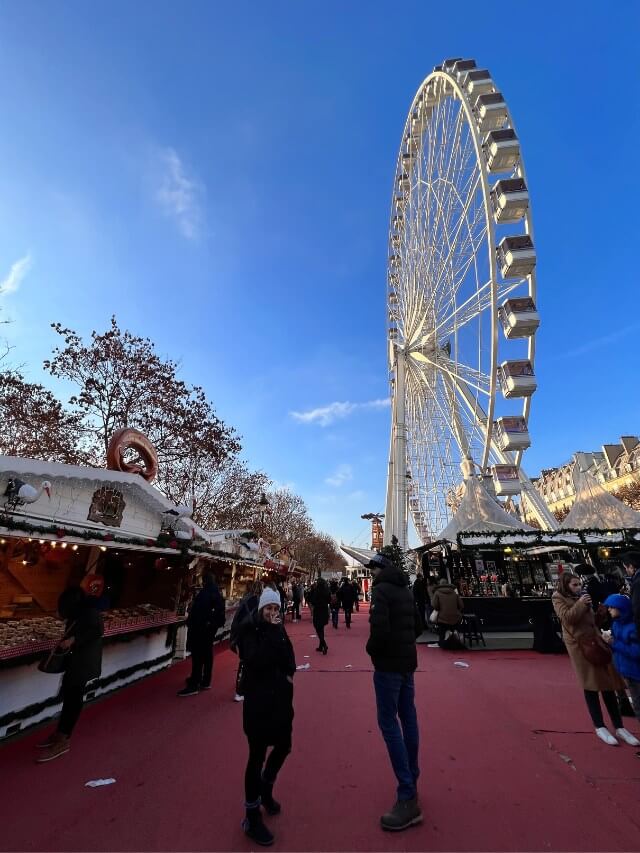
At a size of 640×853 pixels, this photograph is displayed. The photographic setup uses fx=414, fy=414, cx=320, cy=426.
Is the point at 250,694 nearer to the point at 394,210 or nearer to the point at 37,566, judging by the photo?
the point at 37,566

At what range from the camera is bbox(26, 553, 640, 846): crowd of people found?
2.81 metres

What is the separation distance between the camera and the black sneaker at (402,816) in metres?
2.75

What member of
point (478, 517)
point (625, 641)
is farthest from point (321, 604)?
point (478, 517)

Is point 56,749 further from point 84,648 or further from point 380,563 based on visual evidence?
point 380,563

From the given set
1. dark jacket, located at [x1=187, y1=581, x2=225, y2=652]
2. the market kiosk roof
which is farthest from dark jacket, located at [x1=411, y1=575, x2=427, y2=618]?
dark jacket, located at [x1=187, y1=581, x2=225, y2=652]

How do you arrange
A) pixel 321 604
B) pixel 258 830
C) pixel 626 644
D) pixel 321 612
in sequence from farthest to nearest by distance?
pixel 321 604, pixel 321 612, pixel 626 644, pixel 258 830

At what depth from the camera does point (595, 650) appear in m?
4.21

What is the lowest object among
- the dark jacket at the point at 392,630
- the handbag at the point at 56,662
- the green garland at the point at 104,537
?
the handbag at the point at 56,662

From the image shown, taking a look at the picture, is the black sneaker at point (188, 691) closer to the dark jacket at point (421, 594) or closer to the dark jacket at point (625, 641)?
A: the dark jacket at point (625, 641)

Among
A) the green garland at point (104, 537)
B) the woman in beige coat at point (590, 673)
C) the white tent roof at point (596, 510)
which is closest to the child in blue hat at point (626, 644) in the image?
the woman in beige coat at point (590, 673)

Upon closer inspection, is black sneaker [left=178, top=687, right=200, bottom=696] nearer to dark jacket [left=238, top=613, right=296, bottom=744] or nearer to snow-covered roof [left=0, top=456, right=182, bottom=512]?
snow-covered roof [left=0, top=456, right=182, bottom=512]

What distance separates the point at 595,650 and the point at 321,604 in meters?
6.38

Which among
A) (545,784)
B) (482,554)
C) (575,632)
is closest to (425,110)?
(482,554)

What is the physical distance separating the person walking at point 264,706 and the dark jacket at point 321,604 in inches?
262
